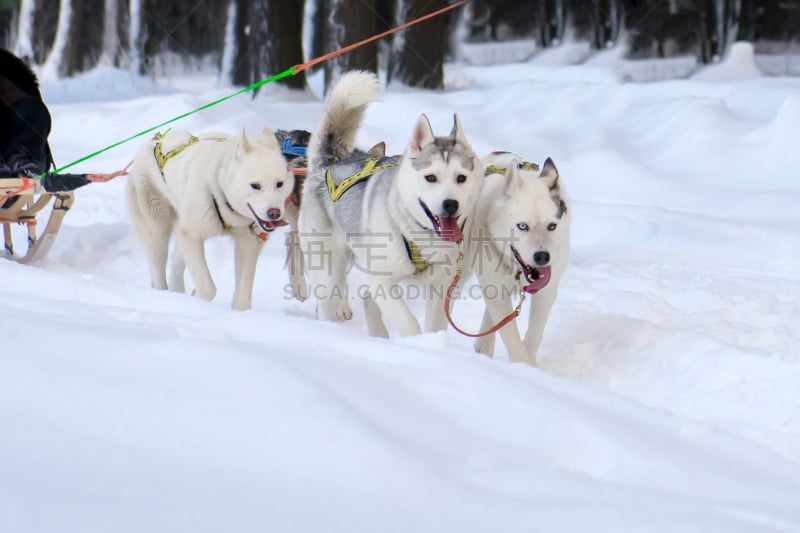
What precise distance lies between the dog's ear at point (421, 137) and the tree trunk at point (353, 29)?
8.43 metres

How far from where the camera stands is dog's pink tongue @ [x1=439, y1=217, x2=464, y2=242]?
383cm

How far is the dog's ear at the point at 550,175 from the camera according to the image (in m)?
3.96

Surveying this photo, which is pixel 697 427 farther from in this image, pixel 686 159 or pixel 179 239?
pixel 686 159

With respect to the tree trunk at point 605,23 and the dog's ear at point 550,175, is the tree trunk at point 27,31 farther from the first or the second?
the dog's ear at point 550,175

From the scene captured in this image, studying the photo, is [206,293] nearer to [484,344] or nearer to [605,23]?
[484,344]

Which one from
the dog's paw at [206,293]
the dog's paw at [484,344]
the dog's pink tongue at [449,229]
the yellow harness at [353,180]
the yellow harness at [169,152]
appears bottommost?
the dog's paw at [484,344]

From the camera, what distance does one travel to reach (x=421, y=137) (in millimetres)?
3908

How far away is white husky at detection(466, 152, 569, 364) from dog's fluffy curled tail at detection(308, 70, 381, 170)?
2.27 feet

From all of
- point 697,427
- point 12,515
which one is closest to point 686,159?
point 697,427

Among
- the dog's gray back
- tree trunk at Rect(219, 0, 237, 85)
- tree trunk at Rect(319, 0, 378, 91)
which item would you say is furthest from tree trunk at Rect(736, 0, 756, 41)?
the dog's gray back

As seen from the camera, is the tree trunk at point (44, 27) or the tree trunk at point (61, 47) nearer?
the tree trunk at point (61, 47)

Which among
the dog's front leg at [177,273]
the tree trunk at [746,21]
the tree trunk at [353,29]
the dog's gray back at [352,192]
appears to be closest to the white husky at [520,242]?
the dog's gray back at [352,192]

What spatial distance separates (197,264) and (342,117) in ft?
3.78

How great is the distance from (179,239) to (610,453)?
3.32 meters
